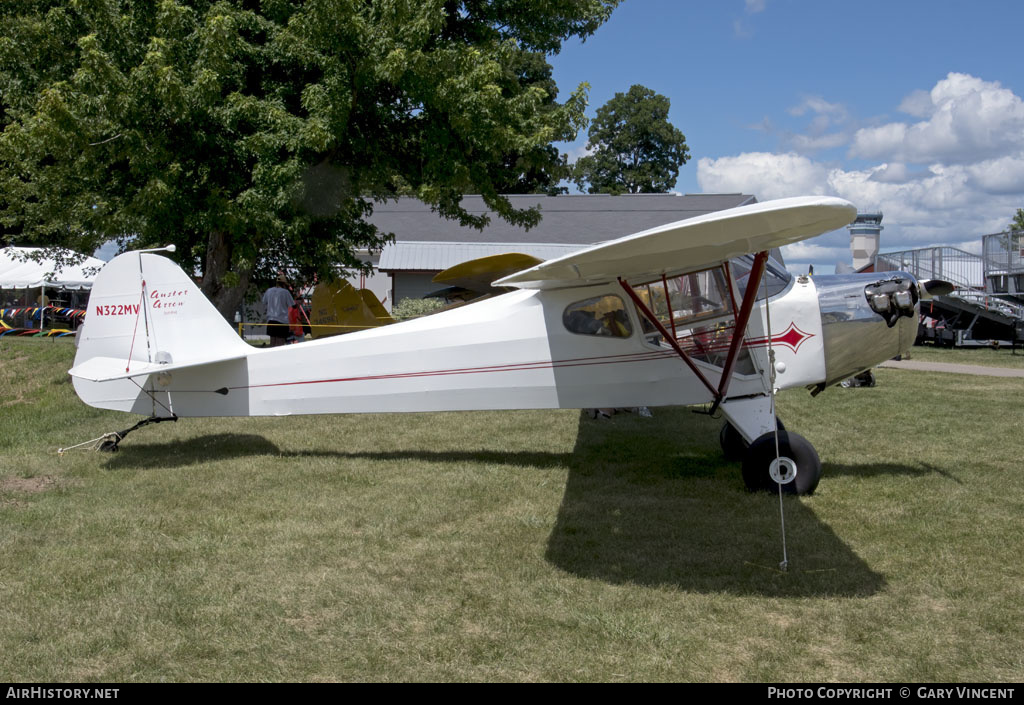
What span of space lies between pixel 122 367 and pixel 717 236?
5526 millimetres

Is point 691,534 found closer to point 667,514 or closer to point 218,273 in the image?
point 667,514

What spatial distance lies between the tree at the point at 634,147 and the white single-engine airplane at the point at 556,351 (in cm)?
4818

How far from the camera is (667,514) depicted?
5.77 m

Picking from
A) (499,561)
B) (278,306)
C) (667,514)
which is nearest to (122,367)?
(499,561)

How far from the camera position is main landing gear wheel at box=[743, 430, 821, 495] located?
6.07 meters

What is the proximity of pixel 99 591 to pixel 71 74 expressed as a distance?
1120 centimetres

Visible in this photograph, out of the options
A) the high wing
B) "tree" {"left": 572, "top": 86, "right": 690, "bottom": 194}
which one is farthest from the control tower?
the high wing

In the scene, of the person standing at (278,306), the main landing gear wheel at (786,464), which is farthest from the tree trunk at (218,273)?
the main landing gear wheel at (786,464)

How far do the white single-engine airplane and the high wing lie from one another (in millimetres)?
402

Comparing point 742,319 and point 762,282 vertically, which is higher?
point 762,282

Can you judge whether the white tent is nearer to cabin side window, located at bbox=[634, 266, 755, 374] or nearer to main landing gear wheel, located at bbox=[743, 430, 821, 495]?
cabin side window, located at bbox=[634, 266, 755, 374]

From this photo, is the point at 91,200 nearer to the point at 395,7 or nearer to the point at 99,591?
the point at 395,7

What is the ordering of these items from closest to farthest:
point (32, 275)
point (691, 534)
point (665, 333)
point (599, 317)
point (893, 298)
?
point (691, 534) → point (665, 333) → point (893, 298) → point (599, 317) → point (32, 275)

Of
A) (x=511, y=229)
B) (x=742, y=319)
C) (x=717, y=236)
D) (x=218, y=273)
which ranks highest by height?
(x=511, y=229)
